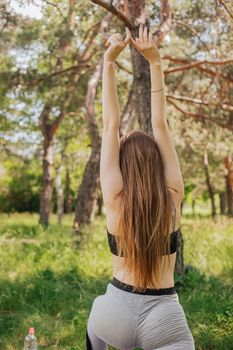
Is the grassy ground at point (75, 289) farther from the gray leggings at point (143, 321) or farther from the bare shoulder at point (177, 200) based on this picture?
the bare shoulder at point (177, 200)

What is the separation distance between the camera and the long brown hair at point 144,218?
2.61 m

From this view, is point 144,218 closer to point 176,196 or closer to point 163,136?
point 176,196

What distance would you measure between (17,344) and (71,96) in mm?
13408

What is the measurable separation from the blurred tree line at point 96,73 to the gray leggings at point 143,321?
3854mm

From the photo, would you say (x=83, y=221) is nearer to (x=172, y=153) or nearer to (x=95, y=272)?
(x=95, y=272)

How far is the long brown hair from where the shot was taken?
8.57ft

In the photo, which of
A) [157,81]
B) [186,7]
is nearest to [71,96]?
[186,7]

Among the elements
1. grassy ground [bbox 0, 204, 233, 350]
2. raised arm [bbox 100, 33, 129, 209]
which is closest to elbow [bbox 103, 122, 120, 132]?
raised arm [bbox 100, 33, 129, 209]

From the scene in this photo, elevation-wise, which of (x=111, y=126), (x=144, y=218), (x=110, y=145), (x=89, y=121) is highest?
(x=89, y=121)

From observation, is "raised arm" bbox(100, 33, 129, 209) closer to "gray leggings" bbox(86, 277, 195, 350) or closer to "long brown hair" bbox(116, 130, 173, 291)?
"long brown hair" bbox(116, 130, 173, 291)

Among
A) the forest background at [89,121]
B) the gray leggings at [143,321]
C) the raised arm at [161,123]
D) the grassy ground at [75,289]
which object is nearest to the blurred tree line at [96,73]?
the forest background at [89,121]

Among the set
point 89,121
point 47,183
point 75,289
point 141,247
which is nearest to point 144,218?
point 141,247

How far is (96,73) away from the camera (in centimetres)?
1395

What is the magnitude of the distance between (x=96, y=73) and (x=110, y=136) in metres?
11.4
